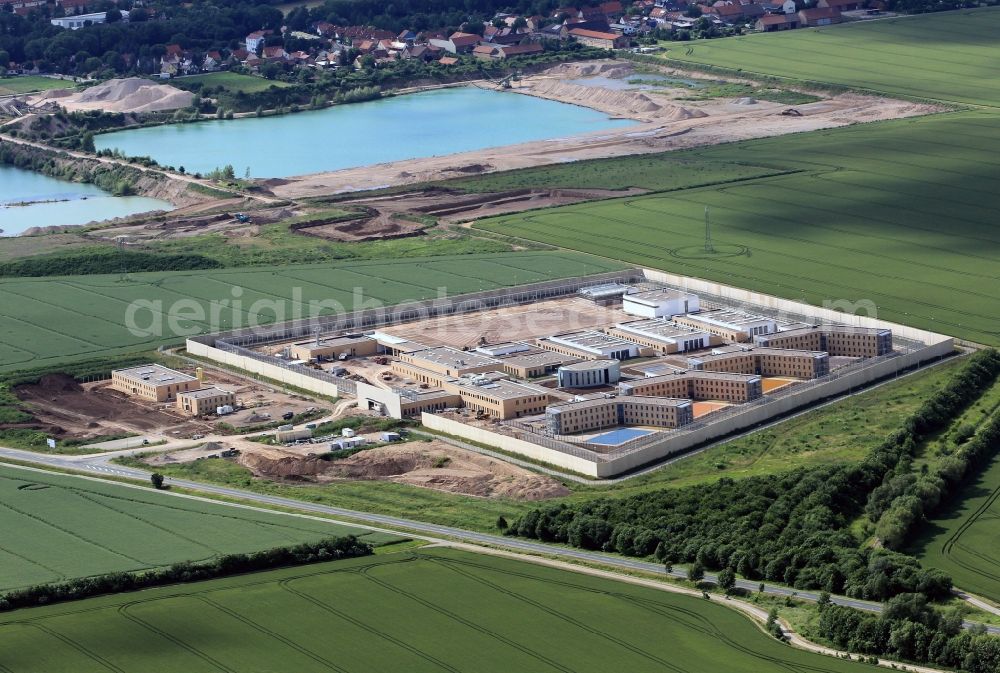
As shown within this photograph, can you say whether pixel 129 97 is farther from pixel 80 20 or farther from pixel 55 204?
pixel 80 20

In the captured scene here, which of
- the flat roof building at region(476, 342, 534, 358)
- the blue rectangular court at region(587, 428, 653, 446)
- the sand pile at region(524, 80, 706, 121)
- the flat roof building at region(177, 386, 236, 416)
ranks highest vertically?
the sand pile at region(524, 80, 706, 121)

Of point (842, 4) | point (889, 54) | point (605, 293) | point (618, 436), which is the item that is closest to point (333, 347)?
point (605, 293)

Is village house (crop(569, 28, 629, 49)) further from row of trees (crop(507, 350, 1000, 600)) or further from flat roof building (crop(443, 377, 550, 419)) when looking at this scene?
row of trees (crop(507, 350, 1000, 600))

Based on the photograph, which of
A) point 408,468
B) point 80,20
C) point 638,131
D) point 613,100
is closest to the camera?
point 408,468

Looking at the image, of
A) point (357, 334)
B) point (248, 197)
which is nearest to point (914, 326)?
point (357, 334)

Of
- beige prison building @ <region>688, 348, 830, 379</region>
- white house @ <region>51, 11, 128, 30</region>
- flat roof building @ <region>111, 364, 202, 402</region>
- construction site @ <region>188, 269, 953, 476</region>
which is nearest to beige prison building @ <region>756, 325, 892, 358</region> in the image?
construction site @ <region>188, 269, 953, 476</region>

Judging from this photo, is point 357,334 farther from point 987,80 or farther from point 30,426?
point 987,80
